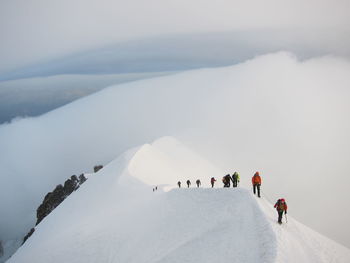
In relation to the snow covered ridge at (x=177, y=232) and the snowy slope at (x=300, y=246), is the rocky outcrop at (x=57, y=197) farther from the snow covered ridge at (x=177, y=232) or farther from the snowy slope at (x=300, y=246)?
the snowy slope at (x=300, y=246)

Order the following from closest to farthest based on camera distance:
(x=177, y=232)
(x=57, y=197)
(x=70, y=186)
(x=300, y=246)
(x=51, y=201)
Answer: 1. (x=300, y=246)
2. (x=177, y=232)
3. (x=70, y=186)
4. (x=57, y=197)
5. (x=51, y=201)

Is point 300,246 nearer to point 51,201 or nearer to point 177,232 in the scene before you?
point 177,232

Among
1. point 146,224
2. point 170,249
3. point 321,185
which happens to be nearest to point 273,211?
point 170,249

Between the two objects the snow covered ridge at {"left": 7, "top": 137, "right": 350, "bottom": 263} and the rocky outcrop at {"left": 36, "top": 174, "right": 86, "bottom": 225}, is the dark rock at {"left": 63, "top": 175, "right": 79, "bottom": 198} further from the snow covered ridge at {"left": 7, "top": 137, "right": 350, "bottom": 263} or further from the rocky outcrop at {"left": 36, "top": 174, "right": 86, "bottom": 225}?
the snow covered ridge at {"left": 7, "top": 137, "right": 350, "bottom": 263}

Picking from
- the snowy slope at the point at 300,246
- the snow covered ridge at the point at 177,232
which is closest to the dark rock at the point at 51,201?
the snow covered ridge at the point at 177,232

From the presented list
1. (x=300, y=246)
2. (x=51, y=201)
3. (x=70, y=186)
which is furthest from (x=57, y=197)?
(x=300, y=246)

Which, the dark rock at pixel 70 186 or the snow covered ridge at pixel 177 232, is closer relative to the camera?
the snow covered ridge at pixel 177 232

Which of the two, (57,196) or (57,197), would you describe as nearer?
(57,197)

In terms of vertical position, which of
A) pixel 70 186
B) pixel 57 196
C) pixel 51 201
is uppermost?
pixel 70 186

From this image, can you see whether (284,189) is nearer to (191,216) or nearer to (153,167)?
(153,167)

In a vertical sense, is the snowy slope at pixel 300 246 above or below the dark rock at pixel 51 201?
above

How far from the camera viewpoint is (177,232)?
2691 cm

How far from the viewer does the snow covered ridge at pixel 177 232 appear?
21.0 metres

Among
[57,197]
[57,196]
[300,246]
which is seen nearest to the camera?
[300,246]
